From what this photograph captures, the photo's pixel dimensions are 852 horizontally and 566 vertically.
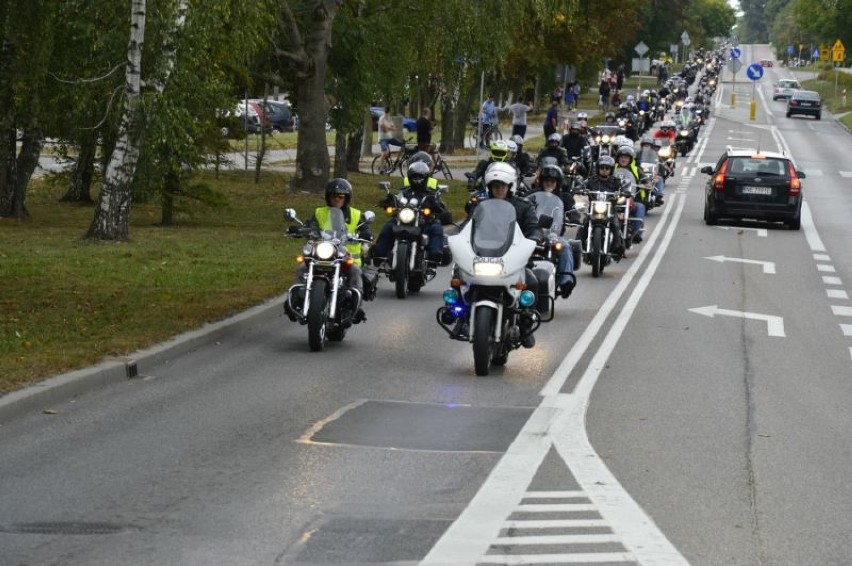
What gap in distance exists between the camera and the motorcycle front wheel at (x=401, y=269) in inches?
794

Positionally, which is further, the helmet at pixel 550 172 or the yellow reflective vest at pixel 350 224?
the helmet at pixel 550 172

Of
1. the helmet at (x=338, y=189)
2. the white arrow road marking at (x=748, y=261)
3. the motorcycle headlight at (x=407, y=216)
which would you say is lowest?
the white arrow road marking at (x=748, y=261)

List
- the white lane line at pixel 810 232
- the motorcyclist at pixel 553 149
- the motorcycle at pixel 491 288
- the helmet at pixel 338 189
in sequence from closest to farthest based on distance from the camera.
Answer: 1. the motorcycle at pixel 491 288
2. the helmet at pixel 338 189
3. the white lane line at pixel 810 232
4. the motorcyclist at pixel 553 149

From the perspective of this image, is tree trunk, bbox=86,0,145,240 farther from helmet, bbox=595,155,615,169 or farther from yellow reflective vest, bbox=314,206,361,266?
yellow reflective vest, bbox=314,206,361,266

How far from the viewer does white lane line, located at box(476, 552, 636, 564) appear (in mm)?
7773

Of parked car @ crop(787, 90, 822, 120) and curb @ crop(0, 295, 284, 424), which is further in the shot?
parked car @ crop(787, 90, 822, 120)

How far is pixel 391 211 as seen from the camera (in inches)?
814

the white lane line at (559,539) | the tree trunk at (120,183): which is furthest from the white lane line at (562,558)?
the tree trunk at (120,183)

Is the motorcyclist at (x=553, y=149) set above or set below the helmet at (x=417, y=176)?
above

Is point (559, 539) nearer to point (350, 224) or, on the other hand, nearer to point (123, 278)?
point (350, 224)

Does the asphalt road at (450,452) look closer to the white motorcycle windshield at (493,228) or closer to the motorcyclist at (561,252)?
the motorcyclist at (561,252)

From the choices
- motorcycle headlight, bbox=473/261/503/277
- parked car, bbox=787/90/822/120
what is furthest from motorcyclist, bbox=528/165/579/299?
parked car, bbox=787/90/822/120

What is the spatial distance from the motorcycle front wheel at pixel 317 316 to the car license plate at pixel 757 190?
20.4 metres

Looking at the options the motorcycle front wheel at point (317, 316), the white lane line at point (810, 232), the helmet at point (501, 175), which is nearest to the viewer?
the helmet at point (501, 175)
